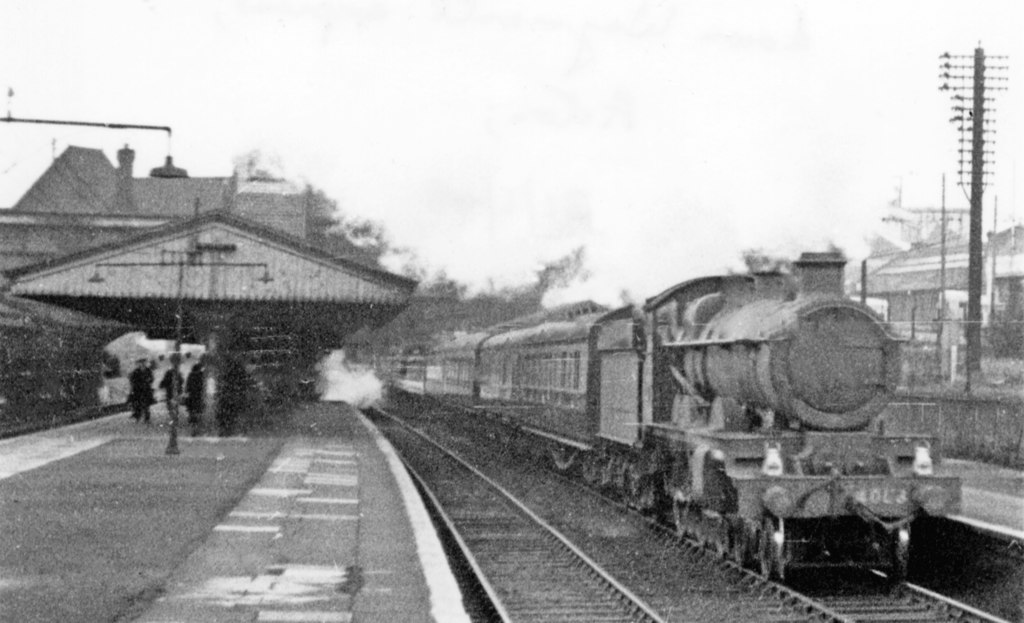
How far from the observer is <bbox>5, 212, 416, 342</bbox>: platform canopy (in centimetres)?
2344

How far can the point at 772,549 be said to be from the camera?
397 inches

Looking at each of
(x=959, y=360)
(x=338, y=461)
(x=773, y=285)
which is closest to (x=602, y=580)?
(x=773, y=285)

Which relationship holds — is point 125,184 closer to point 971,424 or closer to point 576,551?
point 971,424

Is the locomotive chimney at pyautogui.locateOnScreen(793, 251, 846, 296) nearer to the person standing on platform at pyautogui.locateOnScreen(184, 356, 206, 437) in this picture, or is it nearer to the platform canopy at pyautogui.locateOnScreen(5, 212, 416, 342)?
the platform canopy at pyautogui.locateOnScreen(5, 212, 416, 342)

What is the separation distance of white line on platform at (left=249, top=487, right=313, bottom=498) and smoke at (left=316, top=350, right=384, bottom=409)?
1535 inches

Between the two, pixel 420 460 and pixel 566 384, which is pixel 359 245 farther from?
pixel 566 384

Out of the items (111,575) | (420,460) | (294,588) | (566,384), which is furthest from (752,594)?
(420,460)

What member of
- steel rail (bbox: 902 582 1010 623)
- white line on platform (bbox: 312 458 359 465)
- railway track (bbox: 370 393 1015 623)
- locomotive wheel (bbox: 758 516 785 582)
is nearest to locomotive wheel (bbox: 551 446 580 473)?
white line on platform (bbox: 312 458 359 465)

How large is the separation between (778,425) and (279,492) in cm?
718

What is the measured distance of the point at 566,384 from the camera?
57.9ft

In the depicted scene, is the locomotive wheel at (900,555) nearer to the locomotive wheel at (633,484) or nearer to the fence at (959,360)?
the locomotive wheel at (633,484)

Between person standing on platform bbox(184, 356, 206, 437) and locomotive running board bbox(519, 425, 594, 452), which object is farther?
person standing on platform bbox(184, 356, 206, 437)

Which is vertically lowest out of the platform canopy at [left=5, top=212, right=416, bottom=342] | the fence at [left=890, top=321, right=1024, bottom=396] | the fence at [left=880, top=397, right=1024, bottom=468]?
the fence at [left=880, top=397, right=1024, bottom=468]

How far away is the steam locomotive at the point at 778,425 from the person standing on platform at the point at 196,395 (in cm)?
1428
